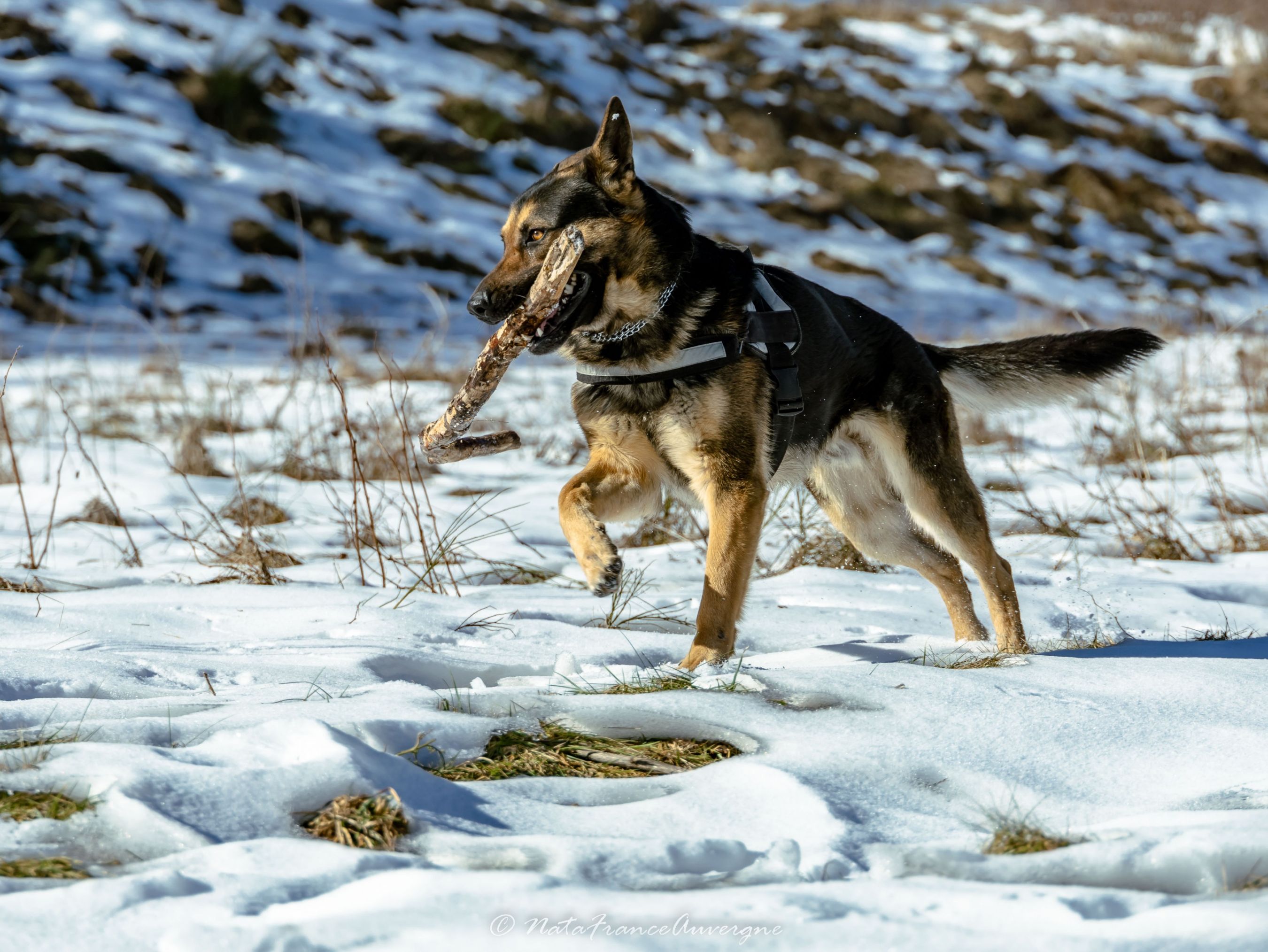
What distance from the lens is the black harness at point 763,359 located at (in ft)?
10.8

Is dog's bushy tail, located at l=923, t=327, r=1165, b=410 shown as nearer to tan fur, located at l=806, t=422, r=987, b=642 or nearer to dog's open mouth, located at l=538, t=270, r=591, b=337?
tan fur, located at l=806, t=422, r=987, b=642

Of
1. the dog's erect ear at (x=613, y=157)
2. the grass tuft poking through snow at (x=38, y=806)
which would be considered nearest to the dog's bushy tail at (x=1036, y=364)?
the dog's erect ear at (x=613, y=157)

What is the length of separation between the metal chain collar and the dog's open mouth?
0.47 feet

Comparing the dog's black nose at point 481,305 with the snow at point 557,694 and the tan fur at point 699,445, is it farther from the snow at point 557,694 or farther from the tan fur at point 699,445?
the snow at point 557,694

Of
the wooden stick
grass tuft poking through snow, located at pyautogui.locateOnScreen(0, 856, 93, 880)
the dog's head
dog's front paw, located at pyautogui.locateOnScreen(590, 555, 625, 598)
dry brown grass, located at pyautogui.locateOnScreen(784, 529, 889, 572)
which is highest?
the dog's head

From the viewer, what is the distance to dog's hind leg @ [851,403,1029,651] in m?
3.82

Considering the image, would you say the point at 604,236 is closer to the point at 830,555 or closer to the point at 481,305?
the point at 481,305

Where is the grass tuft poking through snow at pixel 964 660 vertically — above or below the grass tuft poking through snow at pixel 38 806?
above

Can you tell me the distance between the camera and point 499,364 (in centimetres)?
317

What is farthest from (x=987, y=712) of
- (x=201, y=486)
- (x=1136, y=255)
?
(x=1136, y=255)

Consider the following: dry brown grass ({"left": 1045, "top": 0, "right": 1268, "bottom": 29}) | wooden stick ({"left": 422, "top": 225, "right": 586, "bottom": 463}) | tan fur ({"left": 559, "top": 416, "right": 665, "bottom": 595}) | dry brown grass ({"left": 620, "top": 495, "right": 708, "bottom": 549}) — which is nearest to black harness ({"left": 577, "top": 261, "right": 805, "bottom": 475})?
tan fur ({"left": 559, "top": 416, "right": 665, "bottom": 595})

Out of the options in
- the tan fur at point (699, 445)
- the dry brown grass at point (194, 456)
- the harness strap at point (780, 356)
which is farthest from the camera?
the dry brown grass at point (194, 456)

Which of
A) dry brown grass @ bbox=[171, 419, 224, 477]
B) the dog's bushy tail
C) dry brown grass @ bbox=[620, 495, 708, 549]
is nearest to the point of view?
the dog's bushy tail

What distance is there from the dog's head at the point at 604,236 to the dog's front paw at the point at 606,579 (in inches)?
27.3
